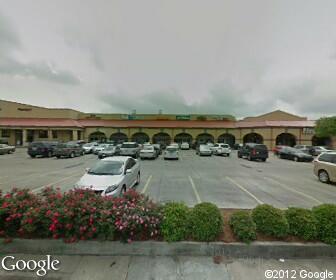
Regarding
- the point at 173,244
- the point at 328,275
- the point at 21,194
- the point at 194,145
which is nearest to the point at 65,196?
the point at 21,194

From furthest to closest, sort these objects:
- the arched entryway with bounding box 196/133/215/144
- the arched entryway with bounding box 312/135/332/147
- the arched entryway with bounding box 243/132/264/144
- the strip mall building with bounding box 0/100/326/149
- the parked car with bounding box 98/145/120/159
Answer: the arched entryway with bounding box 196/133/215/144 → the arched entryway with bounding box 243/132/264/144 → the strip mall building with bounding box 0/100/326/149 → the arched entryway with bounding box 312/135/332/147 → the parked car with bounding box 98/145/120/159

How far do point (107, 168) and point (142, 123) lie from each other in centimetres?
4226

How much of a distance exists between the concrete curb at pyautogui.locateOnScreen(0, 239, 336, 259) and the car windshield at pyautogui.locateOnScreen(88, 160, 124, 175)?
388cm

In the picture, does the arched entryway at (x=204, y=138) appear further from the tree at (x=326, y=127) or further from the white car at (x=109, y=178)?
the white car at (x=109, y=178)

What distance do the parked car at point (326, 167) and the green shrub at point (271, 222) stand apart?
9873 mm

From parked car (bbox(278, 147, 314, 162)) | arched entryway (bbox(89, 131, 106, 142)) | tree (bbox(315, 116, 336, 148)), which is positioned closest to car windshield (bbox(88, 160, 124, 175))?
parked car (bbox(278, 147, 314, 162))

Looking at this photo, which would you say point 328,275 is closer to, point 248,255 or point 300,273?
point 300,273

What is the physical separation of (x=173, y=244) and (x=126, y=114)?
5284 centimetres

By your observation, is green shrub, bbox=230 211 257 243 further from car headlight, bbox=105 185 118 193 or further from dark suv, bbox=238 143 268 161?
dark suv, bbox=238 143 268 161

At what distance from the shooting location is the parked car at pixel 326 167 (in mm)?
11491

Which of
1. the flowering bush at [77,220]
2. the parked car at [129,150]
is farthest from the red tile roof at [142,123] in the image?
the flowering bush at [77,220]

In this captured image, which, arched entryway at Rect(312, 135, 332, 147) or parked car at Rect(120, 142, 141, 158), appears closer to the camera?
parked car at Rect(120, 142, 141, 158)

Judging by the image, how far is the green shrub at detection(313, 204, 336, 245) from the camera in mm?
3912

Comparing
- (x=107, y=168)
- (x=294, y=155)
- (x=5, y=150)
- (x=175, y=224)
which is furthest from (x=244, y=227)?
(x=5, y=150)
